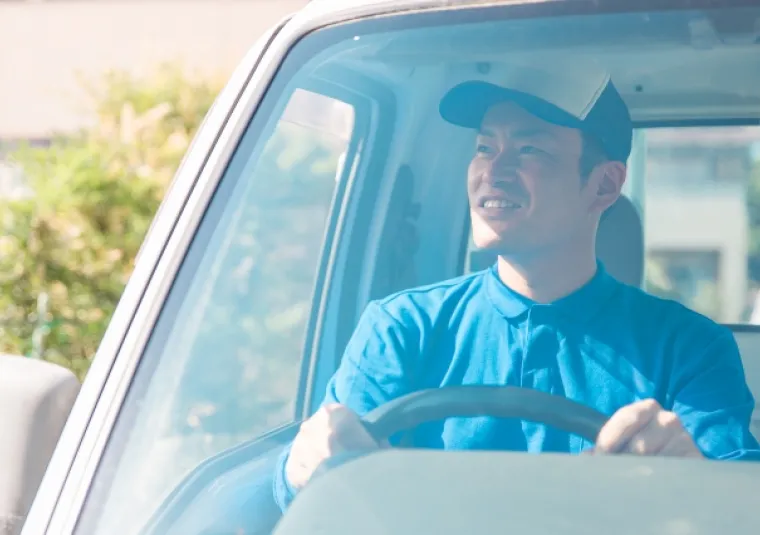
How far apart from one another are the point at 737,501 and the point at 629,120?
0.68 m

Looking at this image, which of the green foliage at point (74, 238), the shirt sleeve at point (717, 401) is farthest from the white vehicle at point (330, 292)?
the green foliage at point (74, 238)

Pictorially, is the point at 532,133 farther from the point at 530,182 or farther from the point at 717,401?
the point at 717,401

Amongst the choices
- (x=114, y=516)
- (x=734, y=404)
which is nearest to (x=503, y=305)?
(x=734, y=404)

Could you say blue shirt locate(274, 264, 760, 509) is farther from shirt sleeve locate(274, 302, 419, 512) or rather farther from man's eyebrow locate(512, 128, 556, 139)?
man's eyebrow locate(512, 128, 556, 139)

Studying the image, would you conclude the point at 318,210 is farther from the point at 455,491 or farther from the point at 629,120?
the point at 455,491

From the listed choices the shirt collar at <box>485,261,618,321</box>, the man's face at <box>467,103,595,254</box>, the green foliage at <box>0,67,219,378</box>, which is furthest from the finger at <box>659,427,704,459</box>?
the green foliage at <box>0,67,219,378</box>

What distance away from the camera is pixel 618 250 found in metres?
1.62

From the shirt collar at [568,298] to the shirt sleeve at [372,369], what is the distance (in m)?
0.14

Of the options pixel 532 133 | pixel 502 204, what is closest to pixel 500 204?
pixel 502 204

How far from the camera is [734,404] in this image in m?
1.51

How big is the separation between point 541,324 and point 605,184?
0.24 metres

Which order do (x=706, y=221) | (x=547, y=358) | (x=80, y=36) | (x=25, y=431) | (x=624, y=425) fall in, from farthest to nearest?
(x=80, y=36)
(x=706, y=221)
(x=547, y=358)
(x=624, y=425)
(x=25, y=431)

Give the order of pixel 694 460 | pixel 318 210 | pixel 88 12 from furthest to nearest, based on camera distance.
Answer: pixel 88 12 → pixel 318 210 → pixel 694 460

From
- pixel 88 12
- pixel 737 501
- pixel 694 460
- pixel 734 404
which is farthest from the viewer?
pixel 88 12
